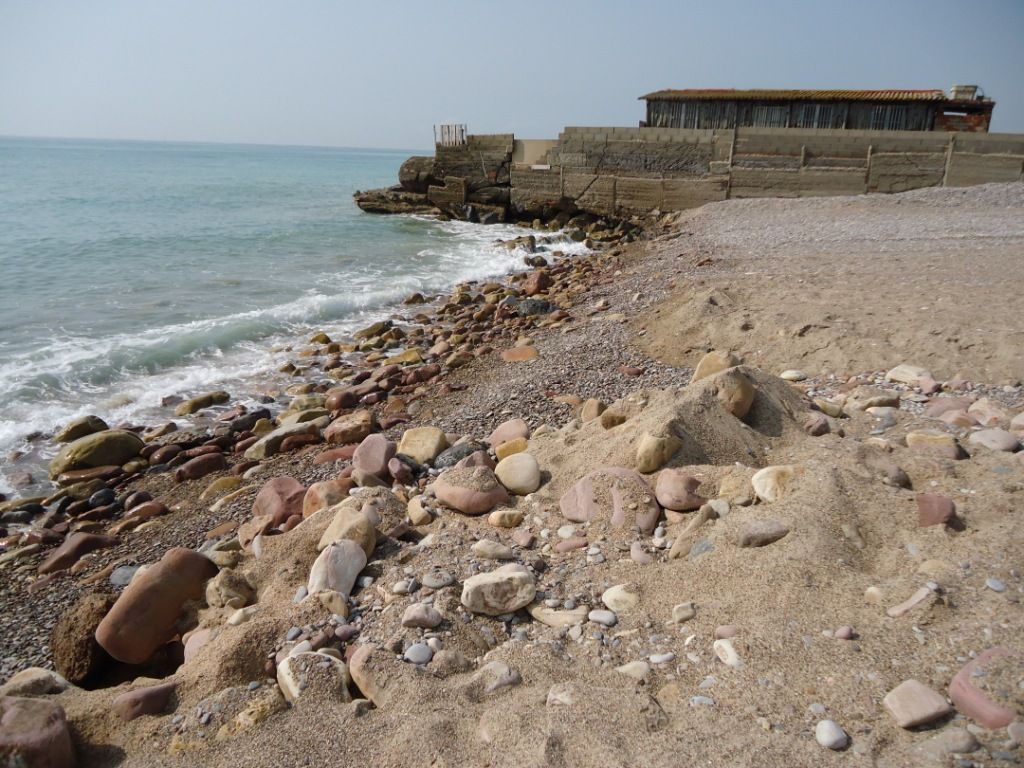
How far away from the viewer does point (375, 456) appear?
15.3 ft

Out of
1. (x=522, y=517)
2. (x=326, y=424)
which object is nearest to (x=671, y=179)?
(x=326, y=424)

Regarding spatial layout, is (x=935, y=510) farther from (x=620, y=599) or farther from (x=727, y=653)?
(x=620, y=599)

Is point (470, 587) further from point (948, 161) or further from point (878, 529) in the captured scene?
point (948, 161)

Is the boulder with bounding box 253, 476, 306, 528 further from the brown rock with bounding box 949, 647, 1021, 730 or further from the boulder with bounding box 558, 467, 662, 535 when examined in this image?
the brown rock with bounding box 949, 647, 1021, 730

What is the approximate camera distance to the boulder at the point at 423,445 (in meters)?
4.71

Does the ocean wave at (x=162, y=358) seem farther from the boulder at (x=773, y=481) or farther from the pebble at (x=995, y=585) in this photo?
the pebble at (x=995, y=585)

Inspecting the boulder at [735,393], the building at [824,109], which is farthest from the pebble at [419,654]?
the building at [824,109]

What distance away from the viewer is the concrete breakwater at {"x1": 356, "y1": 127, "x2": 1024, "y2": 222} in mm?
16125

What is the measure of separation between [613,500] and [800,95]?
21663 mm

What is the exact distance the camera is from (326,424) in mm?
6398

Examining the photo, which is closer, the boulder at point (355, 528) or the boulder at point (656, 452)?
the boulder at point (355, 528)

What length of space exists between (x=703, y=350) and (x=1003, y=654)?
4680 mm

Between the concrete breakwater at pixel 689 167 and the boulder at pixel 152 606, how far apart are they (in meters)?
17.3

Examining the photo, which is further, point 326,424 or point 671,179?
point 671,179
